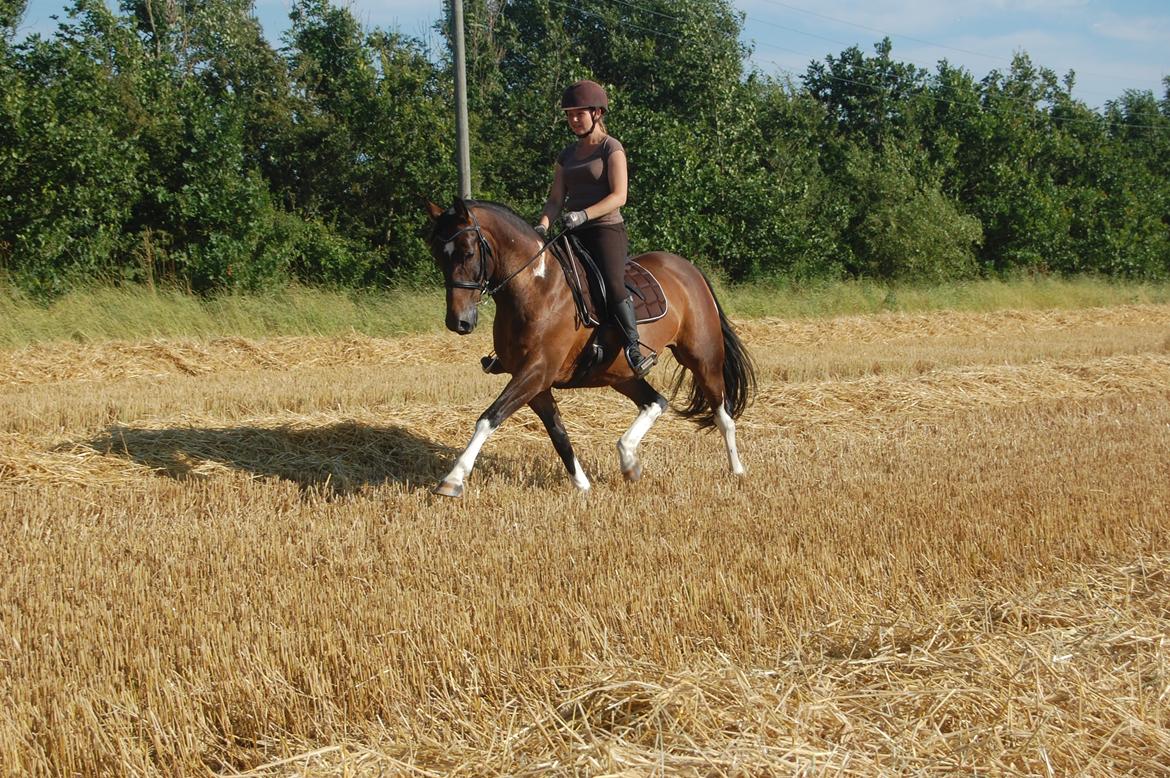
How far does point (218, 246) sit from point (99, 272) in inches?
91.6

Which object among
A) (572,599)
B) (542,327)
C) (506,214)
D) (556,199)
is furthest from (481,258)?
(572,599)

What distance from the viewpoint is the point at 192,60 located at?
29719 mm

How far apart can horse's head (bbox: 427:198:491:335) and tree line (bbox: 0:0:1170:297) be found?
1504cm

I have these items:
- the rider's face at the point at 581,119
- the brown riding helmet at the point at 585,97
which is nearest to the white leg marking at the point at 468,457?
the rider's face at the point at 581,119

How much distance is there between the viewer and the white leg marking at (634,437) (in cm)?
775

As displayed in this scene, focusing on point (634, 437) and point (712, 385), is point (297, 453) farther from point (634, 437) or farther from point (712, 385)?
point (712, 385)

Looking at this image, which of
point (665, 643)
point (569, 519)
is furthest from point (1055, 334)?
point (665, 643)

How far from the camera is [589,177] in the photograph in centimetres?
761

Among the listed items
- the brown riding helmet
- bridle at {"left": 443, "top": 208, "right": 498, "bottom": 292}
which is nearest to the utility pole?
the brown riding helmet

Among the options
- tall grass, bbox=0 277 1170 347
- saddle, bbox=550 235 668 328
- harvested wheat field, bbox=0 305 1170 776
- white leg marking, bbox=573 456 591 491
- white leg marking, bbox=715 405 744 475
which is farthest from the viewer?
tall grass, bbox=0 277 1170 347

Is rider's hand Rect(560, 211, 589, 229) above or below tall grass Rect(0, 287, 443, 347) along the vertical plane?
above

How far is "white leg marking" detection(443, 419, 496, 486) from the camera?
674 cm

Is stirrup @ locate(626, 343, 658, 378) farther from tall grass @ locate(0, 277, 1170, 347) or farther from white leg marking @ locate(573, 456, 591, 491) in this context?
tall grass @ locate(0, 277, 1170, 347)

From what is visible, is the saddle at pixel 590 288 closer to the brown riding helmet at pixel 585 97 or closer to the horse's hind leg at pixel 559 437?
the horse's hind leg at pixel 559 437
